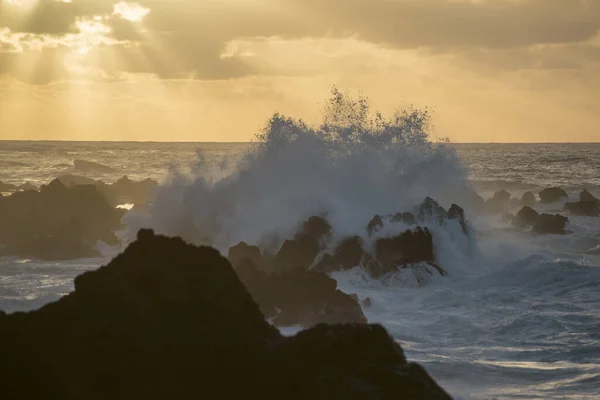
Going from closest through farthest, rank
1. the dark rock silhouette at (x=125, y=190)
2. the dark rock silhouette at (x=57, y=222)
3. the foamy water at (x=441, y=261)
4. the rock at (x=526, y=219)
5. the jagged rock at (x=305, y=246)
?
the foamy water at (x=441, y=261) < the jagged rock at (x=305, y=246) < the dark rock silhouette at (x=57, y=222) < the rock at (x=526, y=219) < the dark rock silhouette at (x=125, y=190)

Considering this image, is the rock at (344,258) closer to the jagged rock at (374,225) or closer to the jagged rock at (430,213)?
the jagged rock at (374,225)

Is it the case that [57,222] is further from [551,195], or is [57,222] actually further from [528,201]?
[551,195]

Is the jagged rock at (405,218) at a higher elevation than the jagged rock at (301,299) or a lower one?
higher

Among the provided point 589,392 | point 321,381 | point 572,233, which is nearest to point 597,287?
point 589,392

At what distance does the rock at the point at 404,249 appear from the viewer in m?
24.6

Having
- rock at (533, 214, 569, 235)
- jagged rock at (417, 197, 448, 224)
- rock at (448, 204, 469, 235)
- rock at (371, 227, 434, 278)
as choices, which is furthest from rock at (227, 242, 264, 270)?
rock at (533, 214, 569, 235)

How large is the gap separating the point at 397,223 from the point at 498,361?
1220 centimetres

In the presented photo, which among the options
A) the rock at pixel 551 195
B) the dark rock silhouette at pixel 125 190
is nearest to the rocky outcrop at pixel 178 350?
the dark rock silhouette at pixel 125 190

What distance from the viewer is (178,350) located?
8.34 metres

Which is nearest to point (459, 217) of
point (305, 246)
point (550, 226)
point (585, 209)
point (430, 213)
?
point (430, 213)

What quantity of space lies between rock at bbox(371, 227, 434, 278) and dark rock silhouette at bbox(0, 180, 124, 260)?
34.3 feet

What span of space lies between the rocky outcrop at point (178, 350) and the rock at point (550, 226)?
29692mm

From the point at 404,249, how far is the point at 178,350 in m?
17.1

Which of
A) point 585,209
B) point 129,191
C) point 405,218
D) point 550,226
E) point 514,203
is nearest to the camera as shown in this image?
point 405,218
